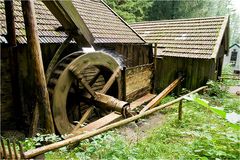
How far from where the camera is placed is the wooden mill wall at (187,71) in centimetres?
1086

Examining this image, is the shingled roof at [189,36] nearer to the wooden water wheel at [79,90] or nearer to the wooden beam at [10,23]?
the wooden water wheel at [79,90]

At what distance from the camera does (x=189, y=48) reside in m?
11.5

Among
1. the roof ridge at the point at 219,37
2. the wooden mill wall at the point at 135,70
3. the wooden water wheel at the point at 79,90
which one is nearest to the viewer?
the wooden water wheel at the point at 79,90

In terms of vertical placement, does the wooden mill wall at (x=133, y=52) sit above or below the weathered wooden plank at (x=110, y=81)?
above

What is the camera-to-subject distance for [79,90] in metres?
6.14

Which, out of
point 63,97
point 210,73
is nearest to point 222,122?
point 63,97

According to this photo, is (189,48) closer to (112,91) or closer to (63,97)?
(112,91)

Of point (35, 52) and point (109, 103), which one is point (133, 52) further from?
point (35, 52)

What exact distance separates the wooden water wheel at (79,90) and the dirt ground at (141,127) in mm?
734

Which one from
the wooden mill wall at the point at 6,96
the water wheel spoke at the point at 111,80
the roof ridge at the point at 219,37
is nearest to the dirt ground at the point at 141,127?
the water wheel spoke at the point at 111,80

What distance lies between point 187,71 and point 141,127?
5371 millimetres

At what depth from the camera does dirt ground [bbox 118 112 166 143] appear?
19.1 ft

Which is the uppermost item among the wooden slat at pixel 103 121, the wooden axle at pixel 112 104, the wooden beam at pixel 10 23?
the wooden beam at pixel 10 23

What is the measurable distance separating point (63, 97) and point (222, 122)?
3.71 m
